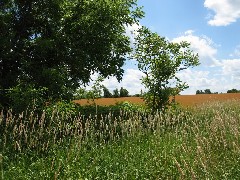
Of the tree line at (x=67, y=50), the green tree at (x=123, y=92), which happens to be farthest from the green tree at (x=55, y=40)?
the green tree at (x=123, y=92)

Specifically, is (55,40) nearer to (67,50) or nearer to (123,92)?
(67,50)

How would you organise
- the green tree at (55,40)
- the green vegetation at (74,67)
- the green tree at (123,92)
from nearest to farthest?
the green vegetation at (74,67), the green tree at (55,40), the green tree at (123,92)

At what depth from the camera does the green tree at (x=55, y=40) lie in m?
16.6

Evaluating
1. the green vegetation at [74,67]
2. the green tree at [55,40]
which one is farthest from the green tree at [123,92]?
the green tree at [55,40]

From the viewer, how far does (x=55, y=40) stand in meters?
17.5

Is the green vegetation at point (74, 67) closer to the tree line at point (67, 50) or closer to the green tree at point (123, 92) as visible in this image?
the tree line at point (67, 50)

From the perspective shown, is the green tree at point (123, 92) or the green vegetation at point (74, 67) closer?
the green vegetation at point (74, 67)

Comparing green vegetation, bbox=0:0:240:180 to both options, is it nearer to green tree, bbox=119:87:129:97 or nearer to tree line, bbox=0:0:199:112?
tree line, bbox=0:0:199:112

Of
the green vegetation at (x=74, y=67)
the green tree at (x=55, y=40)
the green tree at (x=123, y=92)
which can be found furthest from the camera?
the green tree at (x=123, y=92)

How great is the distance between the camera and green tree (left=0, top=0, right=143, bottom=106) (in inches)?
653

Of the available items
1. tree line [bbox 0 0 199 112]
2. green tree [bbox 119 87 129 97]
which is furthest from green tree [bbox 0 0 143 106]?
green tree [bbox 119 87 129 97]

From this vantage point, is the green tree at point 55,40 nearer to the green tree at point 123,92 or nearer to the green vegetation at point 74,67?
the green vegetation at point 74,67

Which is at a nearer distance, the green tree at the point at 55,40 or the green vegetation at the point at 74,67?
the green vegetation at the point at 74,67

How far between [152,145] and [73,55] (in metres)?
8.63
